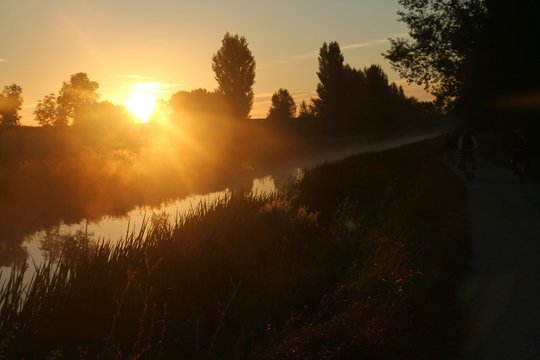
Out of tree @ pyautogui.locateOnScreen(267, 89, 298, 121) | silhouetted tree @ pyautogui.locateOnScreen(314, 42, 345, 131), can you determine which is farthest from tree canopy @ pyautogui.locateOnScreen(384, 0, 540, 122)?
tree @ pyautogui.locateOnScreen(267, 89, 298, 121)

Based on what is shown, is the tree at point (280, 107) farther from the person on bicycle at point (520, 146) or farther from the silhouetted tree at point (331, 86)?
the person on bicycle at point (520, 146)

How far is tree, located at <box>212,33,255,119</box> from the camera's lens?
6259 centimetres

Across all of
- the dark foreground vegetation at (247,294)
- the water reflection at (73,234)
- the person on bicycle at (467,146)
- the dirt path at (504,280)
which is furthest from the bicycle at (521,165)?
the dark foreground vegetation at (247,294)

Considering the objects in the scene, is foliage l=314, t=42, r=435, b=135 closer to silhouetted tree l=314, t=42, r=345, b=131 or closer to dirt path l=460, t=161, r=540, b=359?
silhouetted tree l=314, t=42, r=345, b=131

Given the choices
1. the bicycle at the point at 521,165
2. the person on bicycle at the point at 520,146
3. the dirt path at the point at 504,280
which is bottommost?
the dirt path at the point at 504,280

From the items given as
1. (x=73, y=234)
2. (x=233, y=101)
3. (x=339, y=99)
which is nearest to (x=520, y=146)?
(x=73, y=234)

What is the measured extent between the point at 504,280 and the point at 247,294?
3722mm

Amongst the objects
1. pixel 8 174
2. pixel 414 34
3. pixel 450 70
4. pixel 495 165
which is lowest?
pixel 495 165

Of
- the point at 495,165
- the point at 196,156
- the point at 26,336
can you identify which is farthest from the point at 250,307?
the point at 196,156

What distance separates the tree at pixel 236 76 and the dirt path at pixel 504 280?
4920 centimetres

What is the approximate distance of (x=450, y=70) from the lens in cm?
3175

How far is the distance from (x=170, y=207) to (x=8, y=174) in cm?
740

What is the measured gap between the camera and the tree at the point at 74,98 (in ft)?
246

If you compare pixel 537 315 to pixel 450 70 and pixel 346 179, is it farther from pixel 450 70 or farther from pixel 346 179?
pixel 450 70
